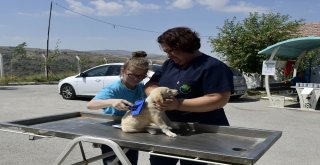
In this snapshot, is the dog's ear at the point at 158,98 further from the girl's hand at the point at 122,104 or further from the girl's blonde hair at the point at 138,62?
the girl's blonde hair at the point at 138,62

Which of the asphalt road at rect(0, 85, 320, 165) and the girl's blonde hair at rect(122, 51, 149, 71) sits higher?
the girl's blonde hair at rect(122, 51, 149, 71)

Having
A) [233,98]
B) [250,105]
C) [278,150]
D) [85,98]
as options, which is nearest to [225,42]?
[233,98]

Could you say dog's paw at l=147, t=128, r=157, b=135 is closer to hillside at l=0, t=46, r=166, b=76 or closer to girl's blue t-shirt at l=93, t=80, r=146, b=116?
girl's blue t-shirt at l=93, t=80, r=146, b=116

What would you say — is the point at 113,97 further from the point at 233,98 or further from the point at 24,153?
the point at 233,98

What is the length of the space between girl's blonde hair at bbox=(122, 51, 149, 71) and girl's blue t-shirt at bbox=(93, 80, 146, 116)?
0.63ft

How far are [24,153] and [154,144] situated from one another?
14.6 feet

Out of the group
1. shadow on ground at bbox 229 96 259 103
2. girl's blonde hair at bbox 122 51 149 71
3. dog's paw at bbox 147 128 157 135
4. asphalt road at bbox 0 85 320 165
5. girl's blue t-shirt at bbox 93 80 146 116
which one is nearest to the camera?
dog's paw at bbox 147 128 157 135

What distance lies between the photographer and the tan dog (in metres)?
2.92

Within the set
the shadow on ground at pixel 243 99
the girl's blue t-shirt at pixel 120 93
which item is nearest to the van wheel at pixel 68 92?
the shadow on ground at pixel 243 99

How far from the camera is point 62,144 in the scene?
712cm

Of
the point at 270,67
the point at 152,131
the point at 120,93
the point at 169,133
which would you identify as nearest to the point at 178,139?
the point at 169,133

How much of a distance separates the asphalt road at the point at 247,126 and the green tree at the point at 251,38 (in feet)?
15.8

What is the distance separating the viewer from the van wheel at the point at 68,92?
1562 cm

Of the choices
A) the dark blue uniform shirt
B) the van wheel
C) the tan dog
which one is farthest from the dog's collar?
the van wheel
